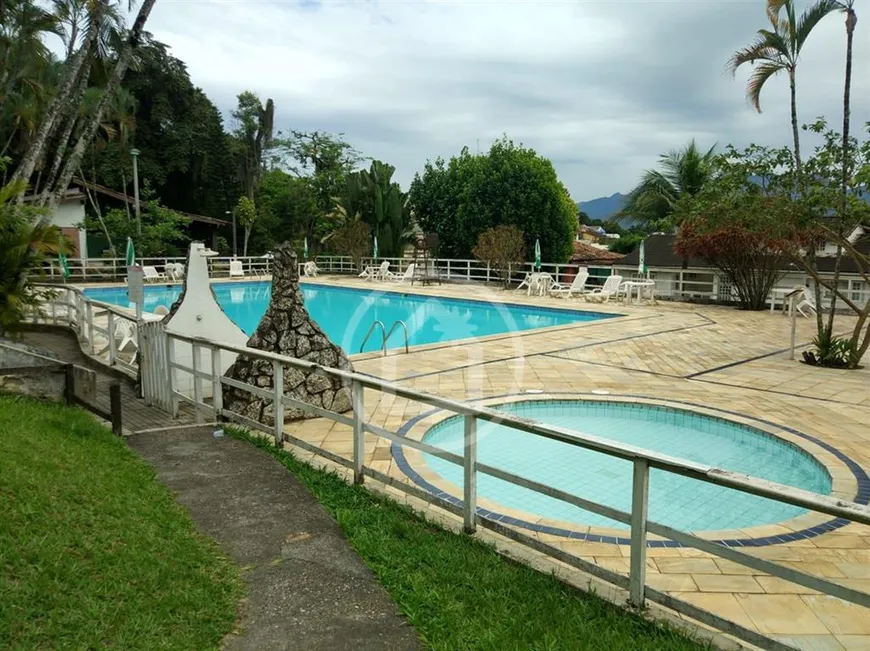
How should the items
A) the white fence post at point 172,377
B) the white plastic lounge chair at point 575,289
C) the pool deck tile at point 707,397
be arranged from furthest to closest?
the white plastic lounge chair at point 575,289, the white fence post at point 172,377, the pool deck tile at point 707,397

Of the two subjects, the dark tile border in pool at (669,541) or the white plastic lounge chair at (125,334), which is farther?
the white plastic lounge chair at (125,334)

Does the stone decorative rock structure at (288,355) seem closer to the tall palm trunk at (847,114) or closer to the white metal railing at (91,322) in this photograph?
the white metal railing at (91,322)

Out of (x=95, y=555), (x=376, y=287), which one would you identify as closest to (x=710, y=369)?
(x=95, y=555)

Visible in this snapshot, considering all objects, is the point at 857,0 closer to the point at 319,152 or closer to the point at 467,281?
the point at 467,281

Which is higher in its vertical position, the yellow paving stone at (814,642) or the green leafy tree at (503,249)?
the green leafy tree at (503,249)

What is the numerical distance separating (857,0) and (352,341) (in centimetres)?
1104

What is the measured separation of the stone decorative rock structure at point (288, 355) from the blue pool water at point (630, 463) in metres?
1.16

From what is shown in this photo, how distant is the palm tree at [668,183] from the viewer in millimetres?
31656

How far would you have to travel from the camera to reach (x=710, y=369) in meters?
9.84

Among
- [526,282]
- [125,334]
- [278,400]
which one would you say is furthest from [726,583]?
[526,282]

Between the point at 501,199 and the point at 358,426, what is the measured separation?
1057 inches

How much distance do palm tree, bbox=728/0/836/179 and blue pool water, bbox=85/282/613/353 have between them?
706cm

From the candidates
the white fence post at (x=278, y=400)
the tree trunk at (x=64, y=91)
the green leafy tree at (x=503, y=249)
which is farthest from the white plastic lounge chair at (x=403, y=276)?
the white fence post at (x=278, y=400)

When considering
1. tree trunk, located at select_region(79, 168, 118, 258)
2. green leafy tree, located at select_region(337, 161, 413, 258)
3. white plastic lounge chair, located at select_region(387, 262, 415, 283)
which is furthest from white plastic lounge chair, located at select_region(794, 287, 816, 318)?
tree trunk, located at select_region(79, 168, 118, 258)
